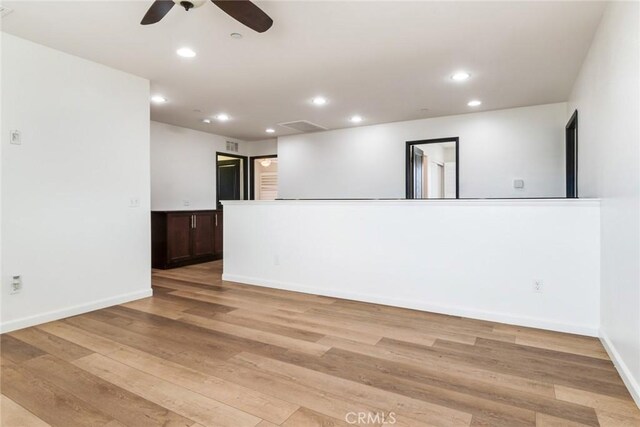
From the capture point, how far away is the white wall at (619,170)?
1.88 m

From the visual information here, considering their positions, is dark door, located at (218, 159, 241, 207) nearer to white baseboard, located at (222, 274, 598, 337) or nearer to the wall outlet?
white baseboard, located at (222, 274, 598, 337)

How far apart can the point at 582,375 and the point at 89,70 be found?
15.5 ft

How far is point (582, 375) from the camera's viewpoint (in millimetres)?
2158

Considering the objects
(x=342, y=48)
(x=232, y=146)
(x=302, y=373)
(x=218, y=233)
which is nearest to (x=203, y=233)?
(x=218, y=233)

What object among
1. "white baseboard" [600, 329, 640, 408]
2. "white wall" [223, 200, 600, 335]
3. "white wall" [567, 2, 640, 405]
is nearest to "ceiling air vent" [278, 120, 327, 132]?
"white wall" [223, 200, 600, 335]

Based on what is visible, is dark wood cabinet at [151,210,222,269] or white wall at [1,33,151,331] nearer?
white wall at [1,33,151,331]

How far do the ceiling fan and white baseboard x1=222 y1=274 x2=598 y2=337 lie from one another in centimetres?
272

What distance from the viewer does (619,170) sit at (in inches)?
86.0

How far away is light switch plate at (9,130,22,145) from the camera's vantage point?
9.57 feet

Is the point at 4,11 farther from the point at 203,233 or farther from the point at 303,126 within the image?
the point at 303,126

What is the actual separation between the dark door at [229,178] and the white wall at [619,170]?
6459 millimetres

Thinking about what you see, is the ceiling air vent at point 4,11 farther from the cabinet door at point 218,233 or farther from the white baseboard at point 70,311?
the cabinet door at point 218,233

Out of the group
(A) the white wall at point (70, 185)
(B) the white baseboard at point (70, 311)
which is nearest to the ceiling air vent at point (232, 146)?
(A) the white wall at point (70, 185)

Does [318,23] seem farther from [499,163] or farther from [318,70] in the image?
[499,163]
